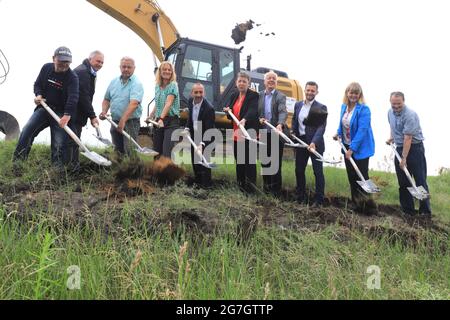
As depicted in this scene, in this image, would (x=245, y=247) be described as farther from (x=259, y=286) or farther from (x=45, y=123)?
(x=45, y=123)

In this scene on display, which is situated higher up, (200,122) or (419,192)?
(200,122)

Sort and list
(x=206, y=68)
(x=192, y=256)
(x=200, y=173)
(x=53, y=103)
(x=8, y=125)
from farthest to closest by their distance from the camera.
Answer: (x=206, y=68) → (x=8, y=125) → (x=200, y=173) → (x=53, y=103) → (x=192, y=256)

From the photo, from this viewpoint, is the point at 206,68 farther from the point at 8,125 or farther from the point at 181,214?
the point at 181,214

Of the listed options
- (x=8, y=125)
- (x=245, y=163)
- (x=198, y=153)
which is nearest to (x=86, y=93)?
(x=198, y=153)

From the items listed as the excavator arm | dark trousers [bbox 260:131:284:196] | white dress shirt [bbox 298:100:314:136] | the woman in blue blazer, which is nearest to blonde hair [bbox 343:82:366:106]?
the woman in blue blazer

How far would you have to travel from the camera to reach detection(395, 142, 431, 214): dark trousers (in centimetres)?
541

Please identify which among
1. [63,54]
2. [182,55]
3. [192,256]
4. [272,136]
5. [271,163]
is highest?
[182,55]

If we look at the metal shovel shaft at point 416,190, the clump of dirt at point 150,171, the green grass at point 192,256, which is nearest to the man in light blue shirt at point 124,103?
the clump of dirt at point 150,171

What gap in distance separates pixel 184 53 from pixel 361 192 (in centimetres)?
441

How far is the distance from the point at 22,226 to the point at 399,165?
4.36 metres

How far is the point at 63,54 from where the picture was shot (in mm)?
4492

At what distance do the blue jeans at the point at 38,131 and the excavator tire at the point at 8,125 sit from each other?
344 cm
